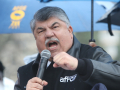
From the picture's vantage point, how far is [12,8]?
12.1ft

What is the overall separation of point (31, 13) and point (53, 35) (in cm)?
153

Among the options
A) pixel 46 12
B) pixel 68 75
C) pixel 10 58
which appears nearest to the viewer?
pixel 68 75

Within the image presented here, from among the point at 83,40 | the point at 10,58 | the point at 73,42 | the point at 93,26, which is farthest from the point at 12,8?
the point at 10,58

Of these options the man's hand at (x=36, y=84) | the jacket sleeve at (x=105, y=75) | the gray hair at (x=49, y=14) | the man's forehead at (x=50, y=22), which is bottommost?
the man's hand at (x=36, y=84)

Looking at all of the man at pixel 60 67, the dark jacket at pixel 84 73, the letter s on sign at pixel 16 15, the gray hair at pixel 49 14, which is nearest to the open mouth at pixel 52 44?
the man at pixel 60 67

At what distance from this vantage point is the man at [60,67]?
1620mm

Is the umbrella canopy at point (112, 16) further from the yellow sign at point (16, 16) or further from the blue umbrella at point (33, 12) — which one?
the yellow sign at point (16, 16)

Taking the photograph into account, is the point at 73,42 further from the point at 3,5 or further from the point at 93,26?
the point at 3,5

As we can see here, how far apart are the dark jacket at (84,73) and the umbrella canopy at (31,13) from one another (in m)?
1.33

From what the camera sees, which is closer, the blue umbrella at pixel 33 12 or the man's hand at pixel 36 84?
the man's hand at pixel 36 84

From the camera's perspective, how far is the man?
1620 mm

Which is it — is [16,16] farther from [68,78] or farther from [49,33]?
[68,78]

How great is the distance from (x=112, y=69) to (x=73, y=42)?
0.84 m

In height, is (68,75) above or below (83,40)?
below
